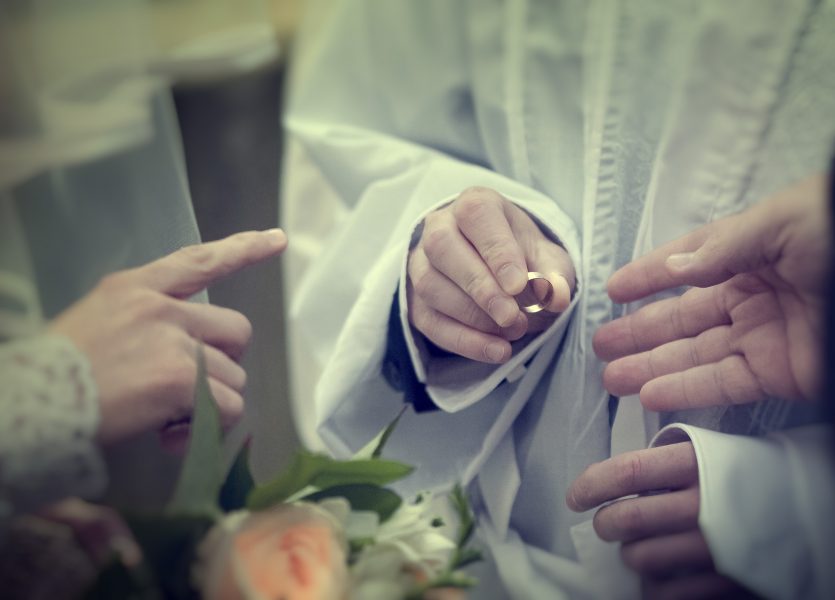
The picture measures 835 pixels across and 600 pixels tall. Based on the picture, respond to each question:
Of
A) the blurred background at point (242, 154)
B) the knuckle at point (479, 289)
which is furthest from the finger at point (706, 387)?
the blurred background at point (242, 154)

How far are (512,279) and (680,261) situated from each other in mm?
94

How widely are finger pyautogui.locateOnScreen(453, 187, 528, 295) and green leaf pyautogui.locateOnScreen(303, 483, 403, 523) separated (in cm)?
16

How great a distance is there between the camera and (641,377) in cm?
45

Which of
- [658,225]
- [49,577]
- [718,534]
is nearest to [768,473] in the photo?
[718,534]

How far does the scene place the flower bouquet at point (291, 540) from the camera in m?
0.26

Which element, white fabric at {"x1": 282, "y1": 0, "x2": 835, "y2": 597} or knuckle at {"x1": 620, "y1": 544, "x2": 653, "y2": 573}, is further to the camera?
white fabric at {"x1": 282, "y1": 0, "x2": 835, "y2": 597}

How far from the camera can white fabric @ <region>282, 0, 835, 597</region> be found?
49 cm

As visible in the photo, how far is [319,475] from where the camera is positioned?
30 cm

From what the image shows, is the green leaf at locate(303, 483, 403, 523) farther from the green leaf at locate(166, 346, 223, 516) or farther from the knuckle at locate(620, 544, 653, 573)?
the knuckle at locate(620, 544, 653, 573)

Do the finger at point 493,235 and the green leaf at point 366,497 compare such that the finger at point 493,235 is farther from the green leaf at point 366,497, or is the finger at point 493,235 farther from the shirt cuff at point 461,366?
the green leaf at point 366,497

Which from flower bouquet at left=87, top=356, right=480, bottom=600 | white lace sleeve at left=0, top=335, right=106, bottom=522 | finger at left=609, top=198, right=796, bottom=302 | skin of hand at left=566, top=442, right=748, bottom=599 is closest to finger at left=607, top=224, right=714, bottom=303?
finger at left=609, top=198, right=796, bottom=302

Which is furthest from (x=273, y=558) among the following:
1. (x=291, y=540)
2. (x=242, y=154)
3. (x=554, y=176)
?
(x=242, y=154)

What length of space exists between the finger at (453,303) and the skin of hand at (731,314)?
7cm

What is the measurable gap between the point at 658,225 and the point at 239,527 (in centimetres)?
37
